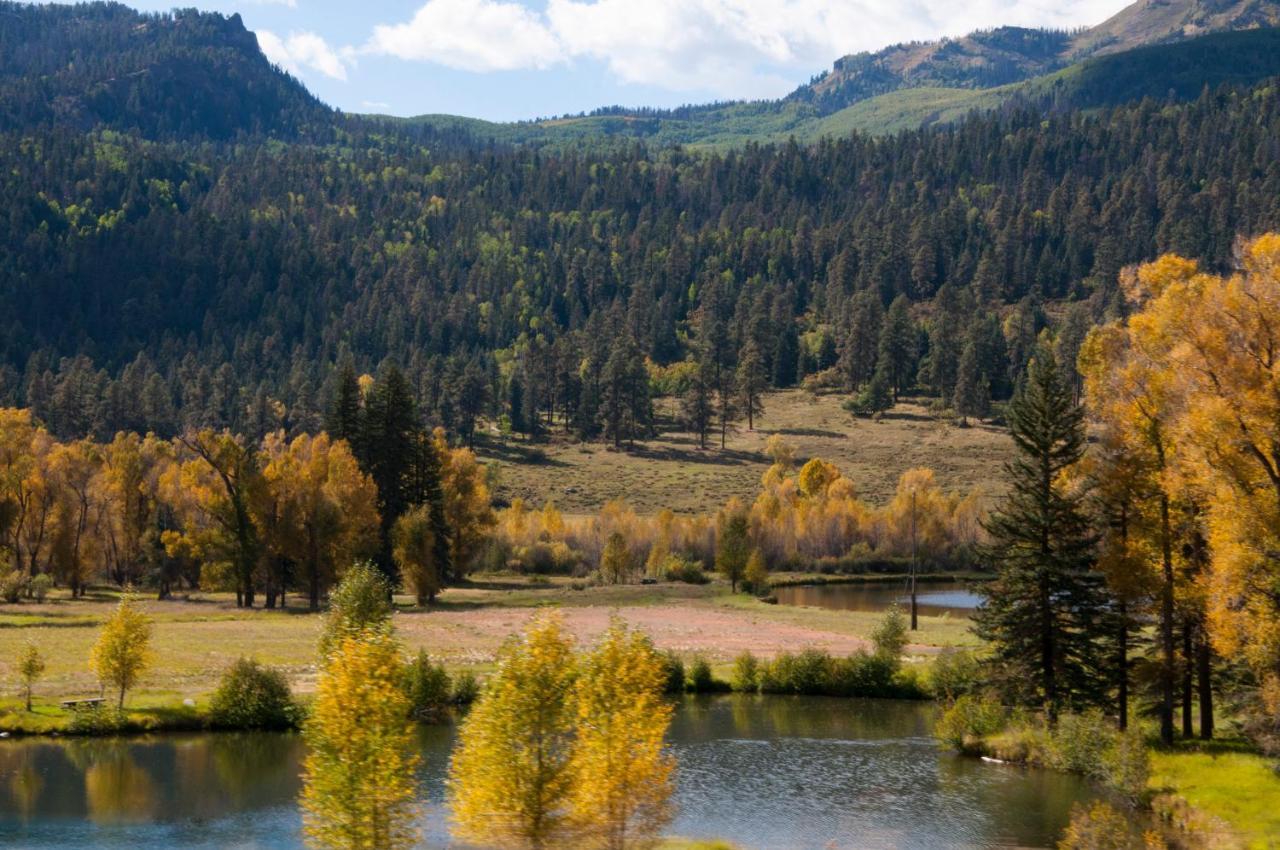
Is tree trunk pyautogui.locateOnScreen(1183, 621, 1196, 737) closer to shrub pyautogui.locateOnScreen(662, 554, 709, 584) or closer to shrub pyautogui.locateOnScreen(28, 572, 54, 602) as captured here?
shrub pyautogui.locateOnScreen(662, 554, 709, 584)

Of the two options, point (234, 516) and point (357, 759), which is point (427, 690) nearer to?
point (357, 759)

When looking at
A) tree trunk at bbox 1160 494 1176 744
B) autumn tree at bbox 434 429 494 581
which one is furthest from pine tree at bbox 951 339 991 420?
tree trunk at bbox 1160 494 1176 744

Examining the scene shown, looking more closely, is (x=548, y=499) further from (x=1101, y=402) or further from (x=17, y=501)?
(x=1101, y=402)

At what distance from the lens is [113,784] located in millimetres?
48156

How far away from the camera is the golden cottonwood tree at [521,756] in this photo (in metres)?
30.8

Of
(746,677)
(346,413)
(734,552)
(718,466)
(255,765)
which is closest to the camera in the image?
(255,765)

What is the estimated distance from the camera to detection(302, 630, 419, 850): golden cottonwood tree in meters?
30.3

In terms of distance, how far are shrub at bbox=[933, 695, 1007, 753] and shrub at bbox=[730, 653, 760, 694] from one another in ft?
48.9

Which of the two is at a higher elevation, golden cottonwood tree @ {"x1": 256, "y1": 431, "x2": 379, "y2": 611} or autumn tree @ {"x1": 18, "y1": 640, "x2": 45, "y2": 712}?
golden cottonwood tree @ {"x1": 256, "y1": 431, "x2": 379, "y2": 611}

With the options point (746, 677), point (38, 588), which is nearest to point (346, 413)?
point (38, 588)

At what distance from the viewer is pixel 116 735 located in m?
54.7

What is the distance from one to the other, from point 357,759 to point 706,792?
21.5m

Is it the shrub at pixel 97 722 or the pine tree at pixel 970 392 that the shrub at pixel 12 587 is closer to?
the shrub at pixel 97 722

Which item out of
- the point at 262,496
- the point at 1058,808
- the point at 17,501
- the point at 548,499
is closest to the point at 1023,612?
the point at 1058,808
